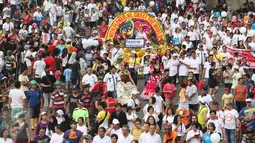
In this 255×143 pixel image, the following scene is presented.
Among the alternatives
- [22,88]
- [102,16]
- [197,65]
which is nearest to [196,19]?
[102,16]

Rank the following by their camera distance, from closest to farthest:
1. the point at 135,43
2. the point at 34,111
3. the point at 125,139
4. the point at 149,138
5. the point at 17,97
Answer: the point at 149,138 < the point at 125,139 < the point at 17,97 < the point at 34,111 < the point at 135,43

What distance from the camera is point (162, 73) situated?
28.0 m

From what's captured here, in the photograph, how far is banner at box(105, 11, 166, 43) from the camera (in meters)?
33.6

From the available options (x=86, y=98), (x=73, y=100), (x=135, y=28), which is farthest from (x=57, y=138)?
(x=135, y=28)

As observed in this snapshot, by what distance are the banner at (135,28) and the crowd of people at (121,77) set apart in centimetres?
38

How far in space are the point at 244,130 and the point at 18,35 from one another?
1319 cm

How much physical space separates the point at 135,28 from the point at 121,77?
23.5ft

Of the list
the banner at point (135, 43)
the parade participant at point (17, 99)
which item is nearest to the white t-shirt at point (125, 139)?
the parade participant at point (17, 99)

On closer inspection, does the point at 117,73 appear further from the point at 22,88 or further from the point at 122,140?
the point at 122,140

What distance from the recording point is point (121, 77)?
2689 centimetres

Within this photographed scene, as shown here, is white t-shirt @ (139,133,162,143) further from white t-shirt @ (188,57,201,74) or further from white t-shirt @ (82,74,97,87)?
white t-shirt @ (188,57,201,74)

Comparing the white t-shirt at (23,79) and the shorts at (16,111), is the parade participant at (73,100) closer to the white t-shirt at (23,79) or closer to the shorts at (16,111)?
the shorts at (16,111)

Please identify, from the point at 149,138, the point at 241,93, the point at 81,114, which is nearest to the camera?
the point at 149,138

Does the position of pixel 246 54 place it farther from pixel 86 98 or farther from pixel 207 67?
pixel 86 98
